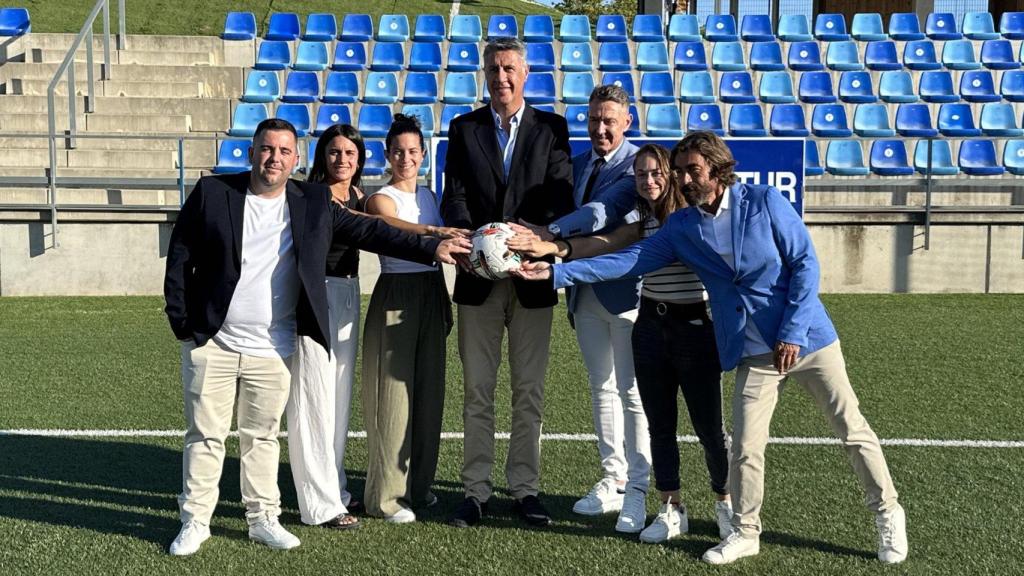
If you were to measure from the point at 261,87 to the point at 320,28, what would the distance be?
7.55 feet

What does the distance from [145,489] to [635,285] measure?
2.49m

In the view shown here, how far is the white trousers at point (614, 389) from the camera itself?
476cm

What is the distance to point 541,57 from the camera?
1566cm

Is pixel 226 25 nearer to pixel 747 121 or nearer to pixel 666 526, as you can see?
pixel 747 121

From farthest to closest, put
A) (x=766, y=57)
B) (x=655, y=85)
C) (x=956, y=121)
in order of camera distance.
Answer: (x=766, y=57) → (x=655, y=85) → (x=956, y=121)

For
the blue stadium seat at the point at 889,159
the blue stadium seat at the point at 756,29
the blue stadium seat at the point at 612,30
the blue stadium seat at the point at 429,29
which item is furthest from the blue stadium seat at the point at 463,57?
the blue stadium seat at the point at 889,159

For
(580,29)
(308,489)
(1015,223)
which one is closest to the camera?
(308,489)

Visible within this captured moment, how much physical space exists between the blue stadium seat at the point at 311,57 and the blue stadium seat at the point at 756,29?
6.09 metres

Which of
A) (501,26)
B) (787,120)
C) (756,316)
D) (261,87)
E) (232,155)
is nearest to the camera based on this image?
(756,316)

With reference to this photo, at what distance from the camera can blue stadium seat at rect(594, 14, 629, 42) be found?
1653 centimetres

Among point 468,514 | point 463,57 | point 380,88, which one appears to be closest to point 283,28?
point 380,88

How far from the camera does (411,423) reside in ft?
16.2

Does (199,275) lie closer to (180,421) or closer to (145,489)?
(145,489)

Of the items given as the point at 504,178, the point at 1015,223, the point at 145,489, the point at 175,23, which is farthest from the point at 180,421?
the point at 175,23
